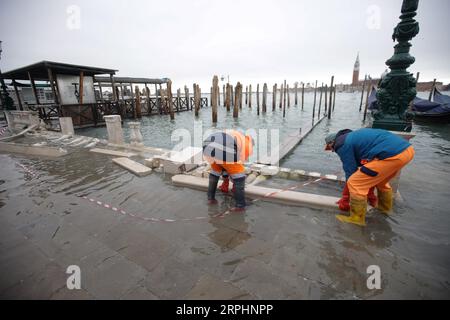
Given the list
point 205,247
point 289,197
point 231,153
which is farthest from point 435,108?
point 205,247

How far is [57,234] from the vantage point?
319 cm

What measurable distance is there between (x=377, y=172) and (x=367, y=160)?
0.26 meters

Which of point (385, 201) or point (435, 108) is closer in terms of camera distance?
point (385, 201)

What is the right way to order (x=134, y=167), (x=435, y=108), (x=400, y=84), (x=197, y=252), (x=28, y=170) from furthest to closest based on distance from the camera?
(x=435, y=108), (x=28, y=170), (x=134, y=167), (x=400, y=84), (x=197, y=252)

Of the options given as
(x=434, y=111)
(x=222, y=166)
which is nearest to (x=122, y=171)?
(x=222, y=166)

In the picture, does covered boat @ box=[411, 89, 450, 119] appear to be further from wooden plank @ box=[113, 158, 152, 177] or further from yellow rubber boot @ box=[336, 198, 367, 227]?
wooden plank @ box=[113, 158, 152, 177]

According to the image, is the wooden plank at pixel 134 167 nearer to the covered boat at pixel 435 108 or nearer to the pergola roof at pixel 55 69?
the pergola roof at pixel 55 69

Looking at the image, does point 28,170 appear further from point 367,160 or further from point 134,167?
point 367,160

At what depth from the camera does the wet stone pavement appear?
2.23 meters

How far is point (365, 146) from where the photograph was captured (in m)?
3.23

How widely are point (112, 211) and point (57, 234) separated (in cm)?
81

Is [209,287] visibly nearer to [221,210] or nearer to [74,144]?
[221,210]

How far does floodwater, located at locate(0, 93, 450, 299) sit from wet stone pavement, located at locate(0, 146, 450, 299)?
0.04 ft
